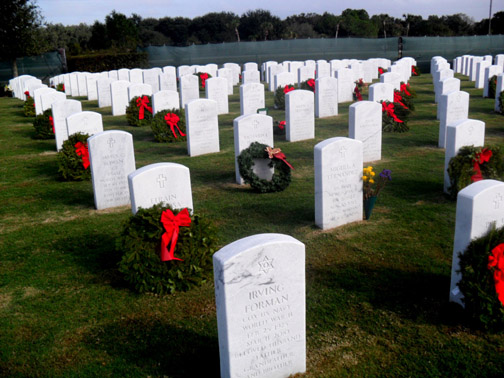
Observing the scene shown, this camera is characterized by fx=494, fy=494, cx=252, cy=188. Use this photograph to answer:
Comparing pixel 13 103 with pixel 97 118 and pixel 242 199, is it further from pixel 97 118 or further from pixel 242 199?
pixel 242 199

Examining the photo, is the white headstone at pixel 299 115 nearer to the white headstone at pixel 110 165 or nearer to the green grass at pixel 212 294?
the green grass at pixel 212 294

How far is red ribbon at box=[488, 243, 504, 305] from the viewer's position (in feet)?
14.8

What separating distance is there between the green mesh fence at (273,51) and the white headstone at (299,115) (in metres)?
23.1

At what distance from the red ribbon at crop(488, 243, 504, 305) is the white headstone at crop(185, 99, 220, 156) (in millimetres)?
8534

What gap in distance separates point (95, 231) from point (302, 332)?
459 cm

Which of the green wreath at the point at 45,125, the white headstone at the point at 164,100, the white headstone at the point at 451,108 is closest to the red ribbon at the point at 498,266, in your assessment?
the white headstone at the point at 451,108

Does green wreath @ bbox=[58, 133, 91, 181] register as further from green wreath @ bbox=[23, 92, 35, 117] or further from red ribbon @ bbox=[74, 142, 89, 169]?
green wreath @ bbox=[23, 92, 35, 117]

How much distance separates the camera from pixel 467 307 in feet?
15.8

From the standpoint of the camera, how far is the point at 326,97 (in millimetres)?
16672

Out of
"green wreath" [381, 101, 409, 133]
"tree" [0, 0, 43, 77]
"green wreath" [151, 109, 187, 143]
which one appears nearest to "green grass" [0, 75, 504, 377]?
"green wreath" [381, 101, 409, 133]

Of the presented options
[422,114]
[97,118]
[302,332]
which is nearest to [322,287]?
[302,332]

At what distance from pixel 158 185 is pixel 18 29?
1093 inches

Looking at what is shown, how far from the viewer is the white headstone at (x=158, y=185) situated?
6598 mm

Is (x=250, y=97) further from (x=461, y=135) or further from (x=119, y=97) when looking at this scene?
(x=461, y=135)
